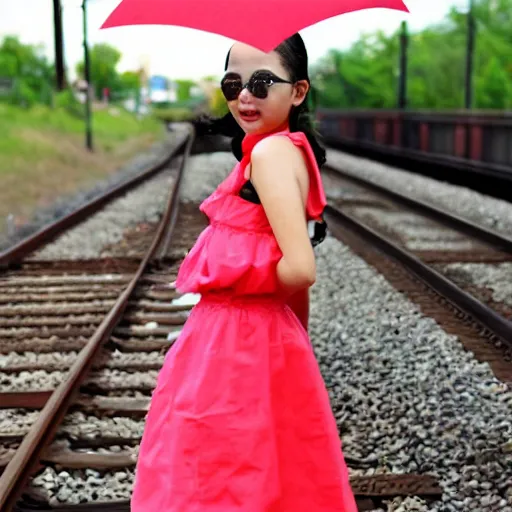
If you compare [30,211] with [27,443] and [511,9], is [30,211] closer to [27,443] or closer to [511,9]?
[27,443]

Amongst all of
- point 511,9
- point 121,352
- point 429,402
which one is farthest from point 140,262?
point 511,9

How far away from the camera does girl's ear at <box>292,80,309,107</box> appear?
2145 millimetres

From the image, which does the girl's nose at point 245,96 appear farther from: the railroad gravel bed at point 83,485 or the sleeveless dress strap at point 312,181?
the railroad gravel bed at point 83,485

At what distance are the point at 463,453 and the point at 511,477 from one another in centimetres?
29

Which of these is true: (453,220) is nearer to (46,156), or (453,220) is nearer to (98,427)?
(98,427)

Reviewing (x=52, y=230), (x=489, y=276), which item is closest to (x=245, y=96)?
(x=489, y=276)

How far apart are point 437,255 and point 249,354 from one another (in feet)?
22.8

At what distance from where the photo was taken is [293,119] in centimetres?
219

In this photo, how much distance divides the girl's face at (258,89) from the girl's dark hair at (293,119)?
2 cm

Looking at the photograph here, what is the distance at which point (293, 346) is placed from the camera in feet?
7.04

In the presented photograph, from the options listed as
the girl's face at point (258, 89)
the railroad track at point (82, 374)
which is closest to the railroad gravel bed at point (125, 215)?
the railroad track at point (82, 374)

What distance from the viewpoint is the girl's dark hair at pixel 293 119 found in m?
2.12

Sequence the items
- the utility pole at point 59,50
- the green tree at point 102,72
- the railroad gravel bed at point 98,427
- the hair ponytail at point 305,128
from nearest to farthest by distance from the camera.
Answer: the hair ponytail at point 305,128
the railroad gravel bed at point 98,427
the utility pole at point 59,50
the green tree at point 102,72

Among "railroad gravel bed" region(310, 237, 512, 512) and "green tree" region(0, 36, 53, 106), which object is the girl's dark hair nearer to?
"railroad gravel bed" region(310, 237, 512, 512)
